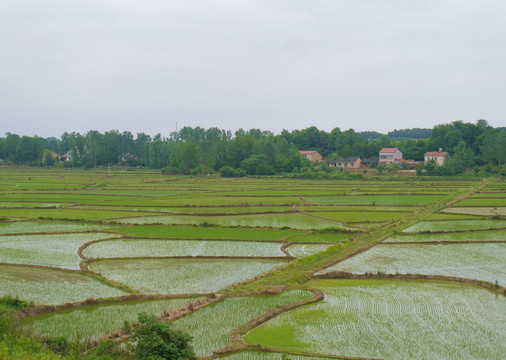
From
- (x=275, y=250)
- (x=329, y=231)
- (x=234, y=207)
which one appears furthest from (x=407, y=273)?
(x=234, y=207)

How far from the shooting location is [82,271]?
56.1 ft

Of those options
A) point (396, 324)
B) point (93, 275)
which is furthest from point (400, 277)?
point (93, 275)

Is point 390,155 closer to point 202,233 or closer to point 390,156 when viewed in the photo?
point 390,156

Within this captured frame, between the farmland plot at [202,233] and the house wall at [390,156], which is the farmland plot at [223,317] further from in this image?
the house wall at [390,156]

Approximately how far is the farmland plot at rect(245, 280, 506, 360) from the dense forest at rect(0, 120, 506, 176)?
5797cm

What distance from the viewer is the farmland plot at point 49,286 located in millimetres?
14234

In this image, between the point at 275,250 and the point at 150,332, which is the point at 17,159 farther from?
the point at 150,332

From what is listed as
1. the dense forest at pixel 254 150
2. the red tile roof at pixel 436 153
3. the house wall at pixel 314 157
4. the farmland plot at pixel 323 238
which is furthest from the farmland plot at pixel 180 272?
the house wall at pixel 314 157

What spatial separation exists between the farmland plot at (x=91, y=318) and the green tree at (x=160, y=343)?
71.2 inches

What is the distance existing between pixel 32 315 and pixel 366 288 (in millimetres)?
10041

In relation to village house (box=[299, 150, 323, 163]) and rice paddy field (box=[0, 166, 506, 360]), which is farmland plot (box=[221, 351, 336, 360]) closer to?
rice paddy field (box=[0, 166, 506, 360])

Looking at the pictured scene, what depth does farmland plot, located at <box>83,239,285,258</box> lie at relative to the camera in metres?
20.2

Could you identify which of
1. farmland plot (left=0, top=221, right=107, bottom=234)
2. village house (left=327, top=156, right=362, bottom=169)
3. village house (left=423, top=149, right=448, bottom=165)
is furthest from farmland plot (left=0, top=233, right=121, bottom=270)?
village house (left=423, top=149, right=448, bottom=165)

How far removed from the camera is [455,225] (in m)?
27.5
